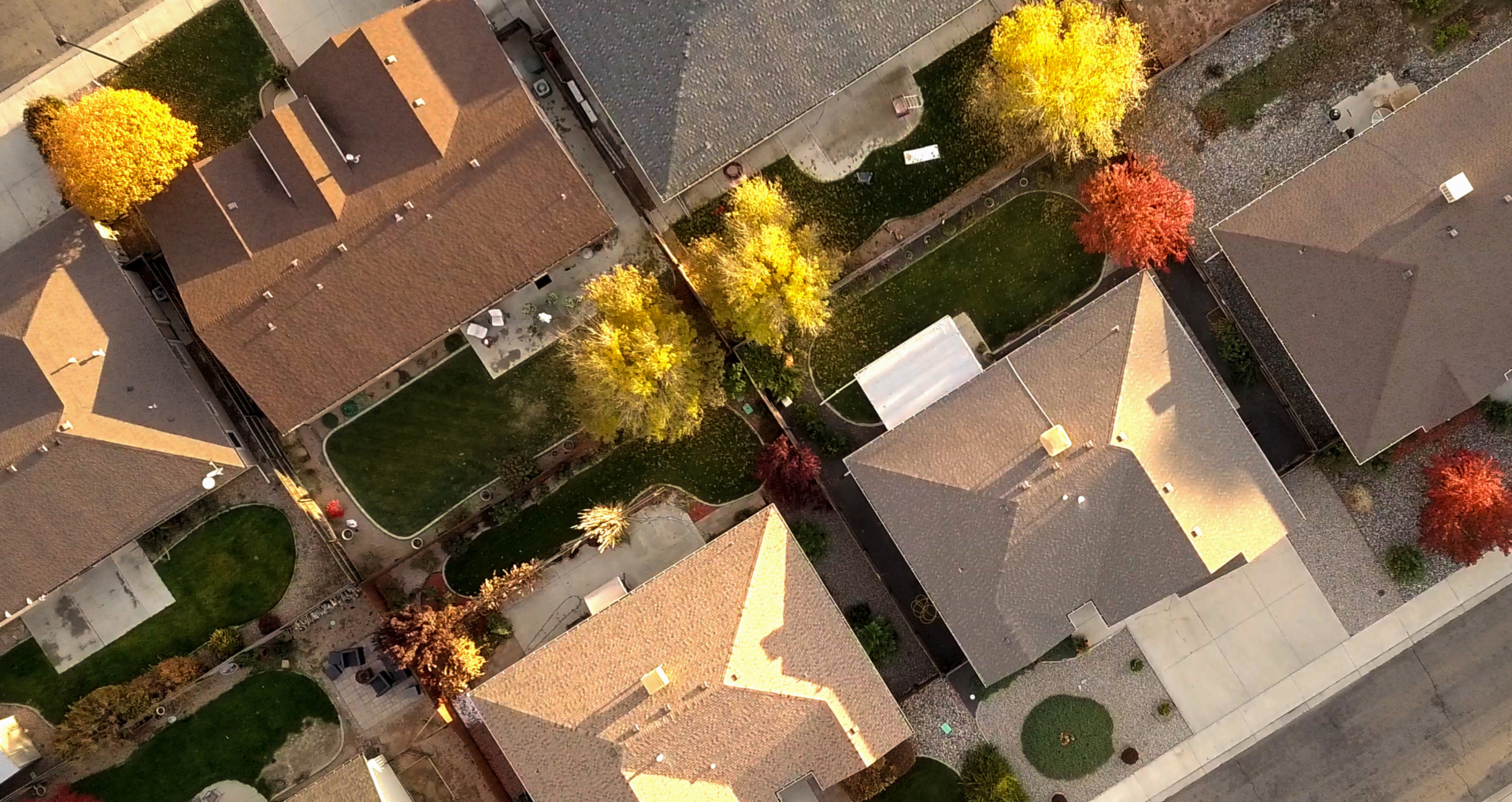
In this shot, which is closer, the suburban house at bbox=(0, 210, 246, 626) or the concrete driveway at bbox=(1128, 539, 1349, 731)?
the suburban house at bbox=(0, 210, 246, 626)

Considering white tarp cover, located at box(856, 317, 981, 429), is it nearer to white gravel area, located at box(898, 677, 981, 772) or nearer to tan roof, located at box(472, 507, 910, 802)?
tan roof, located at box(472, 507, 910, 802)

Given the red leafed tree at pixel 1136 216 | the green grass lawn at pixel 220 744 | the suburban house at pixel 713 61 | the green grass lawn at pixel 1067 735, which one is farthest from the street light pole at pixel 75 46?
the green grass lawn at pixel 1067 735

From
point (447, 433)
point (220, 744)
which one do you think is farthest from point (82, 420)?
point (220, 744)

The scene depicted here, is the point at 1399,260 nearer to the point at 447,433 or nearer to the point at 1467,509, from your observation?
the point at 1467,509

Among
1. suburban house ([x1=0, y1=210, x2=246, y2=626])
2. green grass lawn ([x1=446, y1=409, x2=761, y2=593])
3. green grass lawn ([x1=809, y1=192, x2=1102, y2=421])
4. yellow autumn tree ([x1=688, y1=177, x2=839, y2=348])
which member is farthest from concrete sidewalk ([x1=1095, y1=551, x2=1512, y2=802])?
suburban house ([x1=0, y1=210, x2=246, y2=626])

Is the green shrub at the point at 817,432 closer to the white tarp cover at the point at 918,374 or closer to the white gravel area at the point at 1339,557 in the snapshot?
the white tarp cover at the point at 918,374

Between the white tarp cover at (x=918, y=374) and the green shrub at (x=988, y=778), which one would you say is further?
the green shrub at (x=988, y=778)
